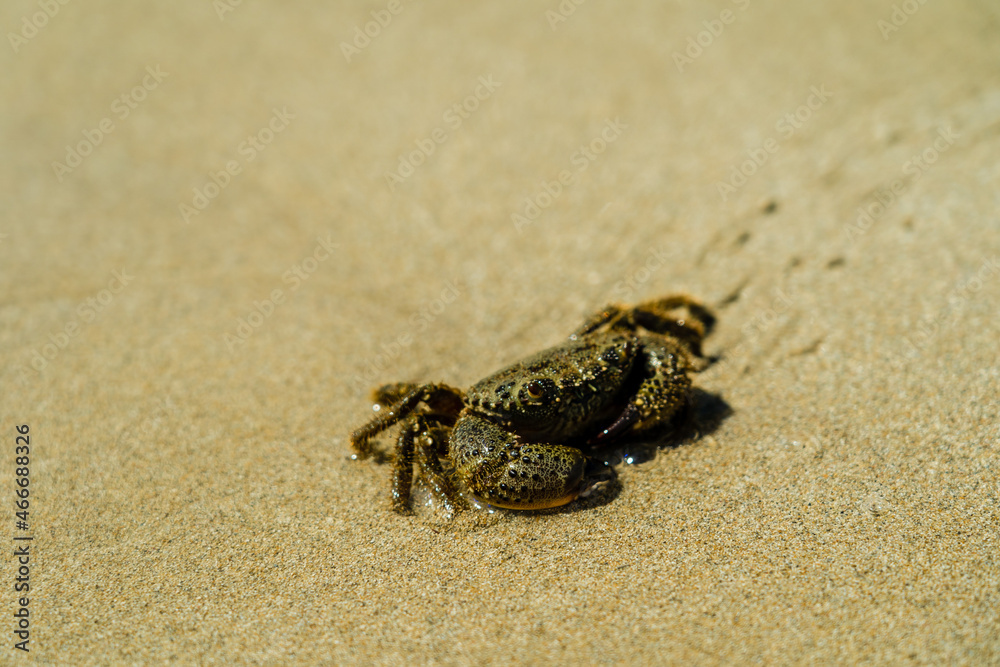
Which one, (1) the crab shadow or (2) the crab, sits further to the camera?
(1) the crab shadow

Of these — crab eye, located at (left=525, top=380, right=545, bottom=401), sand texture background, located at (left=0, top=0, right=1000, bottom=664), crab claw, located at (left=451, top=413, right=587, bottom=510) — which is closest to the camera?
sand texture background, located at (left=0, top=0, right=1000, bottom=664)

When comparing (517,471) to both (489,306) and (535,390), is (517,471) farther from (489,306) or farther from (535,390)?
(489,306)

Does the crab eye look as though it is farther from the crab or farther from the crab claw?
the crab claw

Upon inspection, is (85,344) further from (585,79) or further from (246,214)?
(585,79)

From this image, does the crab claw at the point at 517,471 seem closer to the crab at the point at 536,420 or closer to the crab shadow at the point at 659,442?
the crab at the point at 536,420

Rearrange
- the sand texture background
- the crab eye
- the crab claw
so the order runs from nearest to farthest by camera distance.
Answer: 1. the sand texture background
2. the crab claw
3. the crab eye

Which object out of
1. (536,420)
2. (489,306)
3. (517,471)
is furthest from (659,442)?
(489,306)

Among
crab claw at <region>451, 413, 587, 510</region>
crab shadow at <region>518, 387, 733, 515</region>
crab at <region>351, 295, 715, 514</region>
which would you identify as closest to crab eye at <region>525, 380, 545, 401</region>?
crab at <region>351, 295, 715, 514</region>
